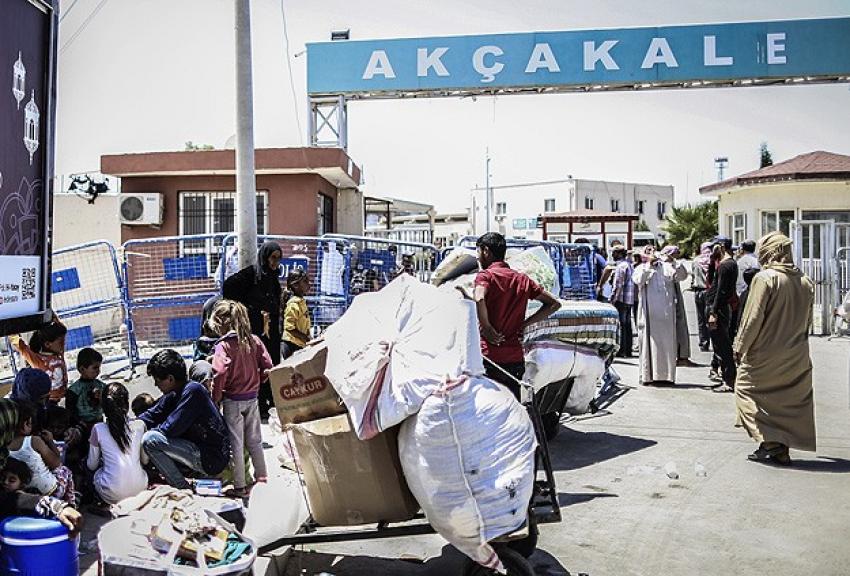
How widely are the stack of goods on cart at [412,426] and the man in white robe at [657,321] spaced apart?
294 inches

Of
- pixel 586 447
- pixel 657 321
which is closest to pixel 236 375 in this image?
pixel 586 447

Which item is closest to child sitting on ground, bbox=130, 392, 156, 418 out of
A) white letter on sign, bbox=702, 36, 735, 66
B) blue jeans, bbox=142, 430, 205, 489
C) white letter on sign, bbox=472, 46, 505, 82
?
blue jeans, bbox=142, 430, 205, 489

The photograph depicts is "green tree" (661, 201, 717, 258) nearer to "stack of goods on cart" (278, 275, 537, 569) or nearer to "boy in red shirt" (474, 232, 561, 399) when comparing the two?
"boy in red shirt" (474, 232, 561, 399)

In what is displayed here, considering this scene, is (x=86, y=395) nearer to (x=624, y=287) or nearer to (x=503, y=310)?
(x=503, y=310)

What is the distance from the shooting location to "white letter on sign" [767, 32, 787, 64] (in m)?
17.0

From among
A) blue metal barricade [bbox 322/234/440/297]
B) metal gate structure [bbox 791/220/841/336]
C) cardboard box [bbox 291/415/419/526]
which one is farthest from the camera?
metal gate structure [bbox 791/220/841/336]

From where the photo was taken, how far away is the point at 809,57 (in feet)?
56.1

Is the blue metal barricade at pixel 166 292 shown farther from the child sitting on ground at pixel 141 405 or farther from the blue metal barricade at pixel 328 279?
the child sitting on ground at pixel 141 405

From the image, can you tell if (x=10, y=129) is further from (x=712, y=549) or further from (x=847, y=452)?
(x=847, y=452)

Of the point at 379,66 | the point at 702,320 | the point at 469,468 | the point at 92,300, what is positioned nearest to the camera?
the point at 469,468

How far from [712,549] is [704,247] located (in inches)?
391

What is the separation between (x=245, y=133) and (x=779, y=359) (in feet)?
17.6

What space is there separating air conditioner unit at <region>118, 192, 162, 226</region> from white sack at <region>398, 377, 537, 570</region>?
11.7 m

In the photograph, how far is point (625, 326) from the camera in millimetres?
13773
